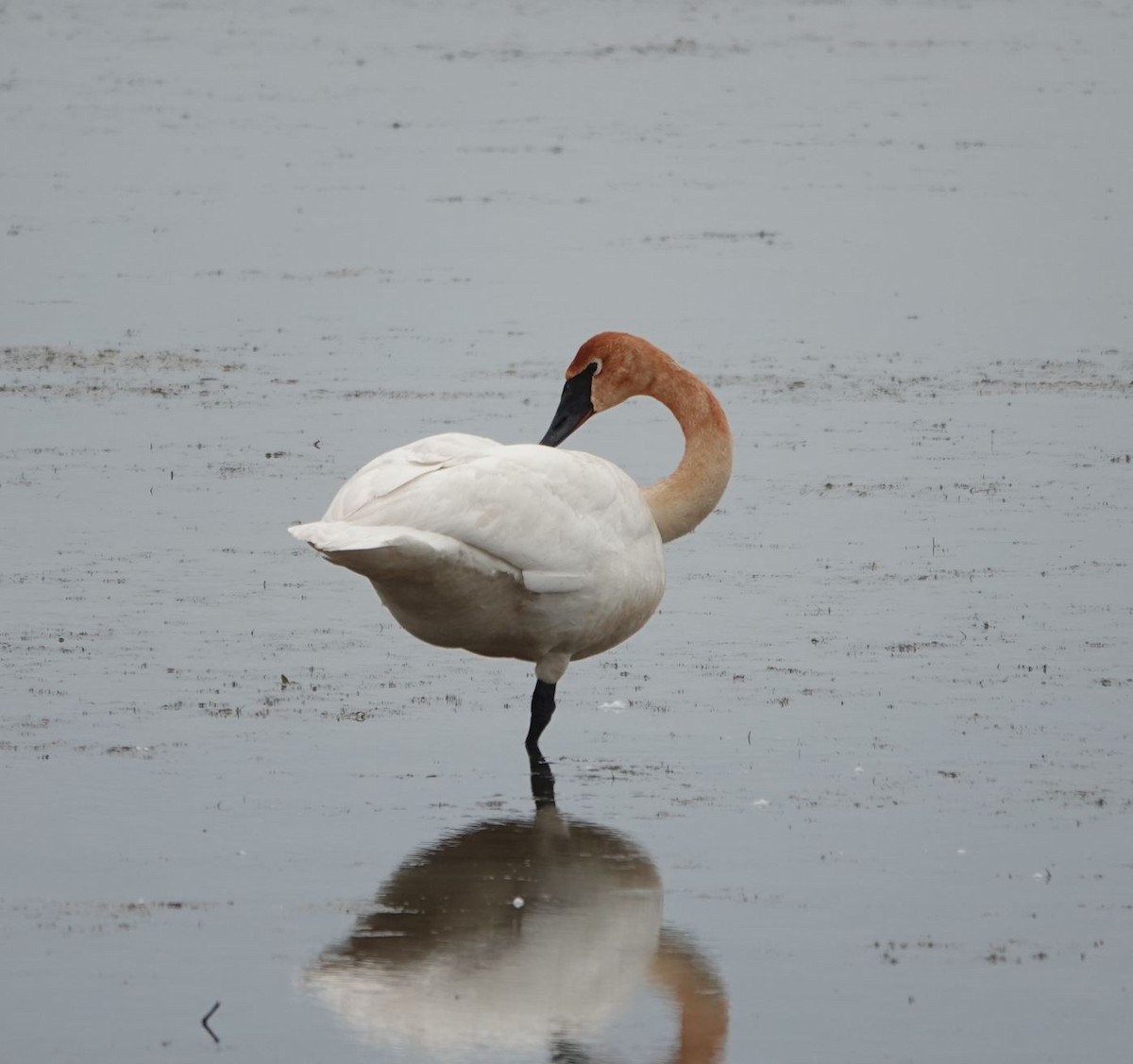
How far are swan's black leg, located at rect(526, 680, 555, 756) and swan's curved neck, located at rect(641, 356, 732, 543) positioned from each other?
911 mm

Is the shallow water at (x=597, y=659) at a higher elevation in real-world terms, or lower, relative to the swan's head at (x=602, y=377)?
lower

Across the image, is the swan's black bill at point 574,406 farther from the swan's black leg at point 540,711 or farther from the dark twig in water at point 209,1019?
the dark twig in water at point 209,1019

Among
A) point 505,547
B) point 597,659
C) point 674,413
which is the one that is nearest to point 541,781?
point 505,547

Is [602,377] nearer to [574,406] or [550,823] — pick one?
[574,406]

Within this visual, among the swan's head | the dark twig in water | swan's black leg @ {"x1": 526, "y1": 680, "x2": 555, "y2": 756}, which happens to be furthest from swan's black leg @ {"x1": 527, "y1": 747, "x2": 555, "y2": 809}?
the dark twig in water

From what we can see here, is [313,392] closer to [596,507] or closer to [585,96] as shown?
[596,507]

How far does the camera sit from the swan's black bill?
912cm

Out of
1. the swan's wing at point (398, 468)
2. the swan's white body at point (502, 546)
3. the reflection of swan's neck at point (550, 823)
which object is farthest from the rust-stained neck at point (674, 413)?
the reflection of swan's neck at point (550, 823)

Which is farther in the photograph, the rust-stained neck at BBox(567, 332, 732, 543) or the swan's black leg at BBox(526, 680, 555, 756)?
the rust-stained neck at BBox(567, 332, 732, 543)

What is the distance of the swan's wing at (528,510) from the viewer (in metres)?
7.26

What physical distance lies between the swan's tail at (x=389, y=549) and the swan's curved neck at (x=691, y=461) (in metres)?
1.39

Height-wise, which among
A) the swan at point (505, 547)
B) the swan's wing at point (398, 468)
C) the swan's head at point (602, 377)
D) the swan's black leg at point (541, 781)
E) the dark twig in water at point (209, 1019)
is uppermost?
the swan's head at point (602, 377)

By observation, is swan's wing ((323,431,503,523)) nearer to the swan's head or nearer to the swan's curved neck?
the swan's curved neck

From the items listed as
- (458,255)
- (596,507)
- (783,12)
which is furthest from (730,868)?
(783,12)
